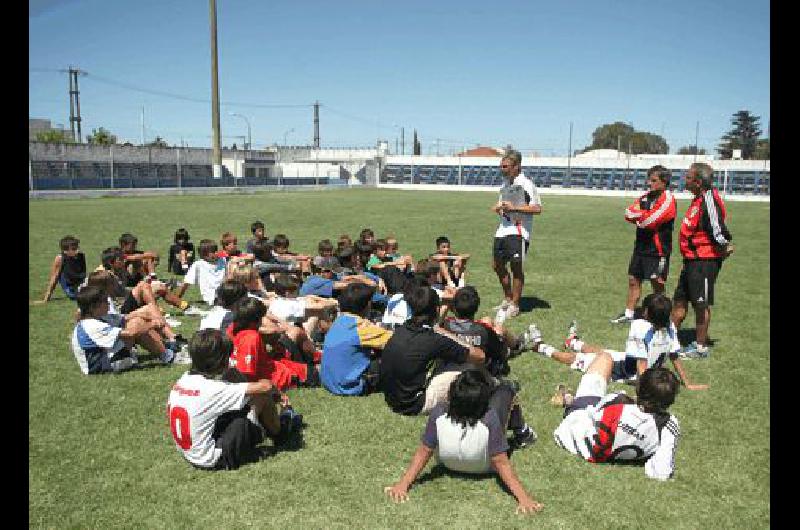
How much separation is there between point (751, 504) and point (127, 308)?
6.91 meters

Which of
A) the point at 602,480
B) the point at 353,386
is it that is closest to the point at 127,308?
the point at 353,386

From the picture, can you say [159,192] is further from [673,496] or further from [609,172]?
[609,172]

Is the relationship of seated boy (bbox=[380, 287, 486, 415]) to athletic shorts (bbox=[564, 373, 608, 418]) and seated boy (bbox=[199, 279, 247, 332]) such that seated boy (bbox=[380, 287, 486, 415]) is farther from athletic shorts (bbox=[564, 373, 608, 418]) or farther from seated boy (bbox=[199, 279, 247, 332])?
seated boy (bbox=[199, 279, 247, 332])

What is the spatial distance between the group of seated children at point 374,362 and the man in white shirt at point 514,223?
3.61ft

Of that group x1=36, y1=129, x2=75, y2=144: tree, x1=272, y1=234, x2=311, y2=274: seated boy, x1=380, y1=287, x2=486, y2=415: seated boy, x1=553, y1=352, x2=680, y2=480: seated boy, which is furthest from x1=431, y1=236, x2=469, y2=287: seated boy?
x1=36, y1=129, x2=75, y2=144: tree

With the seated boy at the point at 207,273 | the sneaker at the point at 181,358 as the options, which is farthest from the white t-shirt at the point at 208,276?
the sneaker at the point at 181,358

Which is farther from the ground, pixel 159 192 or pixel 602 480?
pixel 159 192

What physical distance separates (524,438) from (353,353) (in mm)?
1775

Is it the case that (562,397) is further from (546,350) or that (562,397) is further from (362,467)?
(362,467)

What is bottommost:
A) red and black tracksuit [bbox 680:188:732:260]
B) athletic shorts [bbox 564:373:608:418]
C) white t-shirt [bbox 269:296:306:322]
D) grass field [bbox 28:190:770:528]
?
grass field [bbox 28:190:770:528]

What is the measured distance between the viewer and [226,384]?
4.04m

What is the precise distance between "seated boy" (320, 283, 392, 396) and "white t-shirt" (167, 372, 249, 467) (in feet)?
5.10

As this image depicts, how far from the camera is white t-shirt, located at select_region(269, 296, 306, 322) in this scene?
6.36 m

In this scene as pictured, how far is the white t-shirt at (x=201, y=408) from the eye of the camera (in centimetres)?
399
